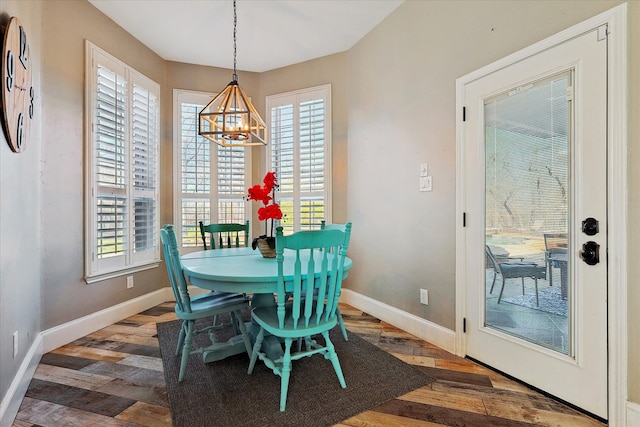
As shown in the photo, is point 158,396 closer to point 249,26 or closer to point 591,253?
point 591,253

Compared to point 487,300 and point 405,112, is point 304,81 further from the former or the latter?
point 487,300

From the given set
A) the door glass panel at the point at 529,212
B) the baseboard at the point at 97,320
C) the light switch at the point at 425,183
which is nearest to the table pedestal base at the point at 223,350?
the baseboard at the point at 97,320

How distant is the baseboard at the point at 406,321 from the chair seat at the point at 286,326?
3.49 feet

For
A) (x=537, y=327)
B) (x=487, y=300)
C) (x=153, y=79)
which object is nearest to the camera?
(x=537, y=327)

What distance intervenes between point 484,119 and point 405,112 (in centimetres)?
77

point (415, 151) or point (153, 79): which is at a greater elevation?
point (153, 79)

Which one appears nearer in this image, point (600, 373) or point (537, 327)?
point (600, 373)

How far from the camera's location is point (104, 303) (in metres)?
2.95

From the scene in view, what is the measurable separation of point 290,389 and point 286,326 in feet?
1.39

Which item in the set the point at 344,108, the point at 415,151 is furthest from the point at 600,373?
the point at 344,108

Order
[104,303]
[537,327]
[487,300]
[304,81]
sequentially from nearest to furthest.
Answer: [537,327]
[487,300]
[104,303]
[304,81]

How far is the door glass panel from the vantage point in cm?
177

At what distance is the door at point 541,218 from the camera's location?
1617 mm

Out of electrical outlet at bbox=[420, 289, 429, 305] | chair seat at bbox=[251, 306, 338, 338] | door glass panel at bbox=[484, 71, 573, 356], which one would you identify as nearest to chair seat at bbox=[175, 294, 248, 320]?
chair seat at bbox=[251, 306, 338, 338]
